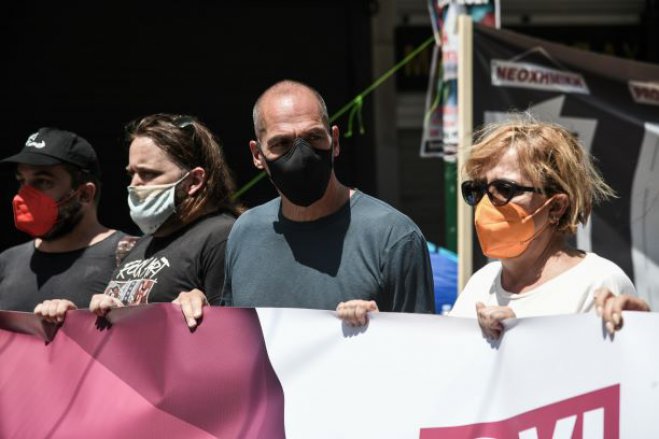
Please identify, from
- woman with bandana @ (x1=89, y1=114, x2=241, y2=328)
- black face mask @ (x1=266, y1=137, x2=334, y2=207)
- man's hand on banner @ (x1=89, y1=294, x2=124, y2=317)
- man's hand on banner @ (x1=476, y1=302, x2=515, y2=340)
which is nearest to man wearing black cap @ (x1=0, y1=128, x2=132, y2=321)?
woman with bandana @ (x1=89, y1=114, x2=241, y2=328)

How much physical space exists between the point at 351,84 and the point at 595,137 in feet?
11.1

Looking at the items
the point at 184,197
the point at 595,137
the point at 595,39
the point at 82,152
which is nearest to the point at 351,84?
the point at 595,39

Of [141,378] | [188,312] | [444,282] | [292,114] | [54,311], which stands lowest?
[444,282]

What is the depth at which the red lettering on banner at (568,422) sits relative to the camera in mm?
2596

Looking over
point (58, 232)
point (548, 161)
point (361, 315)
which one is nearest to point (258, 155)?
point (361, 315)

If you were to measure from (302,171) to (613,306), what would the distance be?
3.12ft

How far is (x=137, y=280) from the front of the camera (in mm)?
3477

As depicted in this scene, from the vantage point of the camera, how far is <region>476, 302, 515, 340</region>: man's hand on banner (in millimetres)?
2729

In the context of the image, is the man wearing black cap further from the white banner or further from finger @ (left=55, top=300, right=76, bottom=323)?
the white banner

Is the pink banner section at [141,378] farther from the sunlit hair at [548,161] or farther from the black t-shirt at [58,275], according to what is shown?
the sunlit hair at [548,161]

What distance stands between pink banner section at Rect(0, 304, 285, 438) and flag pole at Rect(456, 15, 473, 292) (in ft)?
6.33

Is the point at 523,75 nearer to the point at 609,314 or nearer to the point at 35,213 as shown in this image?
the point at 35,213

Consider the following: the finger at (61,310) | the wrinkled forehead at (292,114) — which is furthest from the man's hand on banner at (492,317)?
the finger at (61,310)

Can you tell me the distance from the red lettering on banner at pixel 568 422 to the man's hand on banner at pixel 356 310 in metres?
0.39
